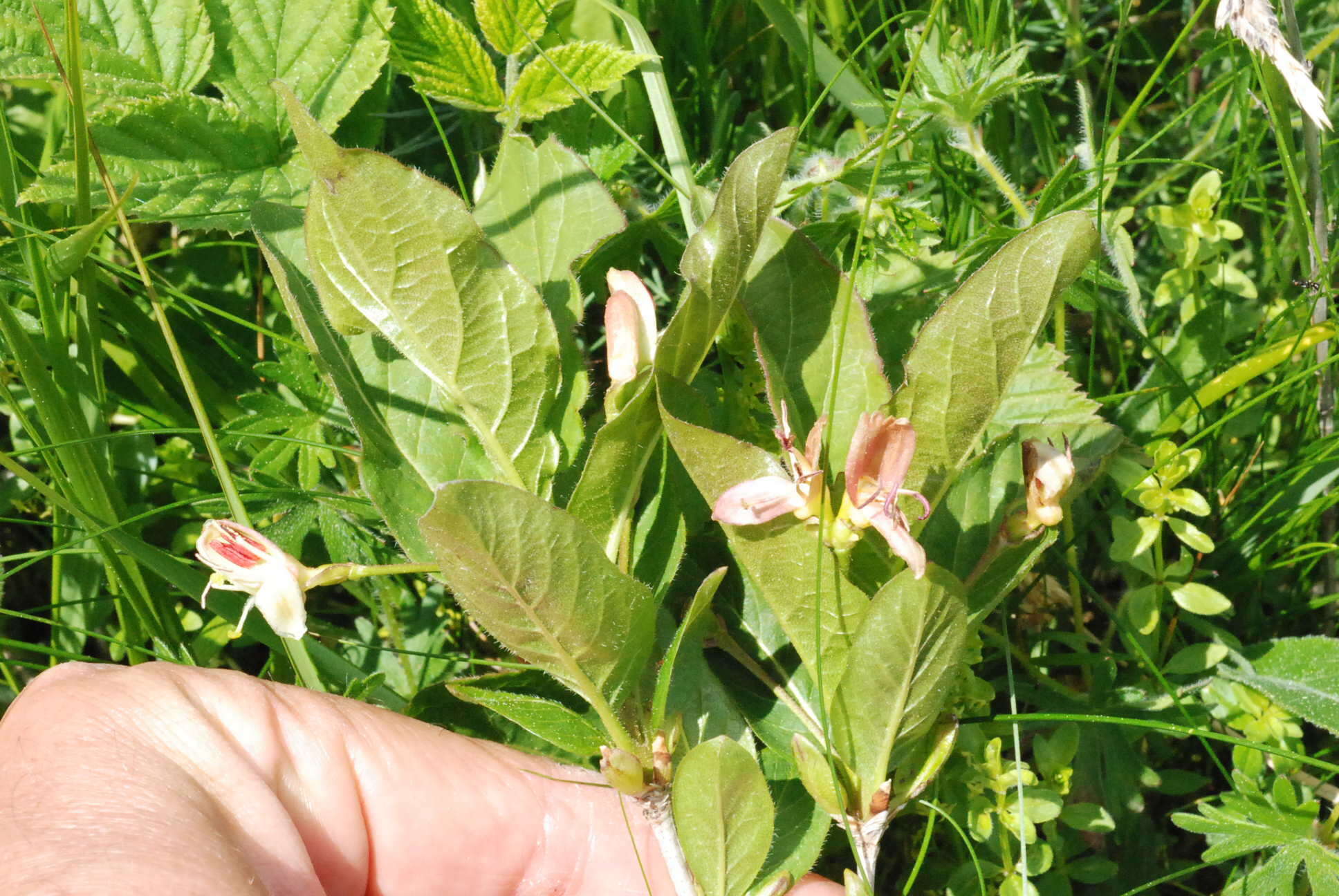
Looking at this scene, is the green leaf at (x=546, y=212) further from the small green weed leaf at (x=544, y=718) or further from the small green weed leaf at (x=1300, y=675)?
the small green weed leaf at (x=1300, y=675)

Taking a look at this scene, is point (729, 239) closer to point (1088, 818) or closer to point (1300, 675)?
point (1088, 818)

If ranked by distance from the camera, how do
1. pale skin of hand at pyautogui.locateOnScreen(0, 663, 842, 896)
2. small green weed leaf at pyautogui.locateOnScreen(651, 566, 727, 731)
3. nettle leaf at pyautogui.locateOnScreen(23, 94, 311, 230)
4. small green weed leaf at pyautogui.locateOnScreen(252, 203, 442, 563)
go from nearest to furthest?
1. pale skin of hand at pyautogui.locateOnScreen(0, 663, 842, 896)
2. small green weed leaf at pyautogui.locateOnScreen(651, 566, 727, 731)
3. small green weed leaf at pyautogui.locateOnScreen(252, 203, 442, 563)
4. nettle leaf at pyautogui.locateOnScreen(23, 94, 311, 230)

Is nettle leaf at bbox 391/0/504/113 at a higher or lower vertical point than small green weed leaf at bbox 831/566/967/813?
higher

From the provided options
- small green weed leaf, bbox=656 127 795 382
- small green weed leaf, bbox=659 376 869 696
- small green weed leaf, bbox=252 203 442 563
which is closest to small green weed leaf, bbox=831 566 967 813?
small green weed leaf, bbox=659 376 869 696

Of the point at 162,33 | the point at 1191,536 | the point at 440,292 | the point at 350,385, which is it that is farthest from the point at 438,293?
the point at 1191,536

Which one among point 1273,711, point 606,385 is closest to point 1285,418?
point 1273,711

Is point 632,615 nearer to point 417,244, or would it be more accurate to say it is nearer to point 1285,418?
point 417,244

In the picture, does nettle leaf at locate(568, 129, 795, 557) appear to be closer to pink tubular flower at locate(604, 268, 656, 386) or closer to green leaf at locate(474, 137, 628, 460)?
pink tubular flower at locate(604, 268, 656, 386)

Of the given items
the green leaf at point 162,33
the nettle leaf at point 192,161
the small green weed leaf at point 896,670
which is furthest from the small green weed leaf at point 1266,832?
the green leaf at point 162,33
